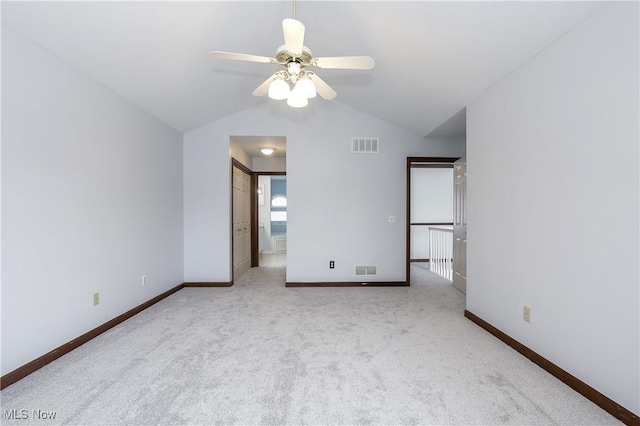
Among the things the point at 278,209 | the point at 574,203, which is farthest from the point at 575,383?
the point at 278,209

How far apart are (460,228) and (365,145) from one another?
1.95 m

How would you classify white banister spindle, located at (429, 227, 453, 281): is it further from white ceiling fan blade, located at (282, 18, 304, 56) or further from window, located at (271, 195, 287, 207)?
window, located at (271, 195, 287, 207)

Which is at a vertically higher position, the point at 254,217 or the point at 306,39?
the point at 306,39

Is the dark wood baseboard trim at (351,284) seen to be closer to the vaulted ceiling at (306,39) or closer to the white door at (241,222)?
the white door at (241,222)

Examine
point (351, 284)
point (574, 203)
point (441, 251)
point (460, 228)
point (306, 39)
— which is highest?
point (306, 39)

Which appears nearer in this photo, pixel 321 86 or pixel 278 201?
pixel 321 86

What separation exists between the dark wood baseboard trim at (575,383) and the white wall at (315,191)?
217 centimetres

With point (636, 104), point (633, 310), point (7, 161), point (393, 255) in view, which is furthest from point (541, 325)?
point (7, 161)

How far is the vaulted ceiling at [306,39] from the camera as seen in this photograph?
6.54ft

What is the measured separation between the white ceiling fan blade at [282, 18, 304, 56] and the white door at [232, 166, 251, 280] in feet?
10.8

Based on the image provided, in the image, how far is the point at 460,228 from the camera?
441 cm

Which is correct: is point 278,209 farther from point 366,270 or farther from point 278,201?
point 366,270

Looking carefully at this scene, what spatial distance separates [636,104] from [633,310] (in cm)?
111

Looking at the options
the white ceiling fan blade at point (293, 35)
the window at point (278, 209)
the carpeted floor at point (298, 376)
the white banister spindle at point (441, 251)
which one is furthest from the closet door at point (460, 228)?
the window at point (278, 209)
